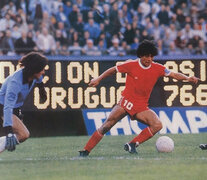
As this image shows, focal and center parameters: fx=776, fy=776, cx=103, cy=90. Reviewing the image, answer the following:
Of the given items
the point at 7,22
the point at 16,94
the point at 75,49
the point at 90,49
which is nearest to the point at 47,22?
the point at 7,22

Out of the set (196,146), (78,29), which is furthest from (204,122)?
(78,29)

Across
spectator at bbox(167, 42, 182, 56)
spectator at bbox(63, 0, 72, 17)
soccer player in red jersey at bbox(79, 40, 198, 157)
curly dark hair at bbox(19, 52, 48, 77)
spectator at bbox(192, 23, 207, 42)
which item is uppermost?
curly dark hair at bbox(19, 52, 48, 77)

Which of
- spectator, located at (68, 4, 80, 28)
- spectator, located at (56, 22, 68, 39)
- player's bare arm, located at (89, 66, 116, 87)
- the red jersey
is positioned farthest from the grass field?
spectator, located at (68, 4, 80, 28)

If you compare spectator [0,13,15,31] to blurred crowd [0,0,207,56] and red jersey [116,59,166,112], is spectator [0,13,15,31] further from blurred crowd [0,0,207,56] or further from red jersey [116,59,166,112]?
red jersey [116,59,166,112]

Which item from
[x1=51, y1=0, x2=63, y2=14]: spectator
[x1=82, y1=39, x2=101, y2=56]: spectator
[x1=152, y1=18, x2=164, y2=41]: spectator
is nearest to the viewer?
[x1=82, y1=39, x2=101, y2=56]: spectator

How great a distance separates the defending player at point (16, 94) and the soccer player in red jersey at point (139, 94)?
129cm

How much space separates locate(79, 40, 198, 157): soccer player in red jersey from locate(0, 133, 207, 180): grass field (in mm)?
354

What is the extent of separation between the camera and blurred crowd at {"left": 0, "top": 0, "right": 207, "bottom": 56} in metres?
20.2

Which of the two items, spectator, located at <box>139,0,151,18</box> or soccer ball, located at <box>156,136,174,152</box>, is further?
spectator, located at <box>139,0,151,18</box>

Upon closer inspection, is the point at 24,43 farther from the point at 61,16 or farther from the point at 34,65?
the point at 34,65

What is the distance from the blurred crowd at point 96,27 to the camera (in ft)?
66.4

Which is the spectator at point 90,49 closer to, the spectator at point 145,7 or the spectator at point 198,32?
the spectator at point 145,7

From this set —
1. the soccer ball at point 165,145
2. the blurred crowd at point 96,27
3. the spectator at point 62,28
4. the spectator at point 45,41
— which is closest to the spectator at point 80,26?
the blurred crowd at point 96,27

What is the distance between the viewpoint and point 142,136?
12.4 meters
